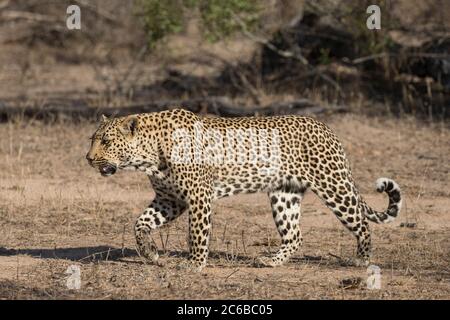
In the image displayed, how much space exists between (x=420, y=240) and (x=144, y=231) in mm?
2815

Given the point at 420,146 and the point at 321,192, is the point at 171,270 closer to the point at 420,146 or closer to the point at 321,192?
the point at 321,192

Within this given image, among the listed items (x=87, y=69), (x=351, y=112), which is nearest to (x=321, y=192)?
(x=351, y=112)

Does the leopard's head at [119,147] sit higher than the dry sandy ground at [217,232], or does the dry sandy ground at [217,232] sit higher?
the leopard's head at [119,147]

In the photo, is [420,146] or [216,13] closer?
[420,146]

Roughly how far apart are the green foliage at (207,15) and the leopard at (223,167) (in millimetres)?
7046

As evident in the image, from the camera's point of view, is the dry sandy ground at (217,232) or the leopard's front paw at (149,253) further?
the leopard's front paw at (149,253)

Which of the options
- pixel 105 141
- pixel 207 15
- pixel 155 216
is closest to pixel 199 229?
pixel 155 216

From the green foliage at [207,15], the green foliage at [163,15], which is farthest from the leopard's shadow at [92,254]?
the green foliage at [163,15]

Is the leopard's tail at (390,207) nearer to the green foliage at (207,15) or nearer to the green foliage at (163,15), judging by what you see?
the green foliage at (207,15)

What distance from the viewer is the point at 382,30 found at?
1650 cm

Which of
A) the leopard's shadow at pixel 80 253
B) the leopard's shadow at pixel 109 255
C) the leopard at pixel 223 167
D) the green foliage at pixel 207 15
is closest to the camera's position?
the leopard at pixel 223 167

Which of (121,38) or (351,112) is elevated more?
(121,38)

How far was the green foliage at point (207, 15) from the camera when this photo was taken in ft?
52.7

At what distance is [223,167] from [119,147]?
860 mm
